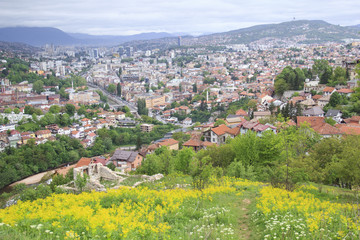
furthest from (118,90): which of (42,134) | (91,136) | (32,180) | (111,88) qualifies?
(32,180)

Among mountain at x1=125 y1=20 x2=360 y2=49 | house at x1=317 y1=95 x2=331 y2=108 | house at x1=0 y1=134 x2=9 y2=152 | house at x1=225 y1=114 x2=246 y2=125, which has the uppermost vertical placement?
mountain at x1=125 y1=20 x2=360 y2=49

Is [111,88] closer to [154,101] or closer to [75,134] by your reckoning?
[154,101]

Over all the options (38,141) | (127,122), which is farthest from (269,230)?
(127,122)

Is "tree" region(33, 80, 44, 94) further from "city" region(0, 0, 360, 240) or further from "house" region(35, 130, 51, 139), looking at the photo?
"house" region(35, 130, 51, 139)

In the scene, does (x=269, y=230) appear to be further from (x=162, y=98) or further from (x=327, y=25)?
(x=327, y=25)

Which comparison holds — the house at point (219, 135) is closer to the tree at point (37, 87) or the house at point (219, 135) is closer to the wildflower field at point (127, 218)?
the wildflower field at point (127, 218)

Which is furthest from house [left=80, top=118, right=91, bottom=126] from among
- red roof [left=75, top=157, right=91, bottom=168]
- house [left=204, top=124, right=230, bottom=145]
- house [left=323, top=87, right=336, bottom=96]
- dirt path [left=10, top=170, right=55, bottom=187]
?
house [left=323, top=87, right=336, bottom=96]
